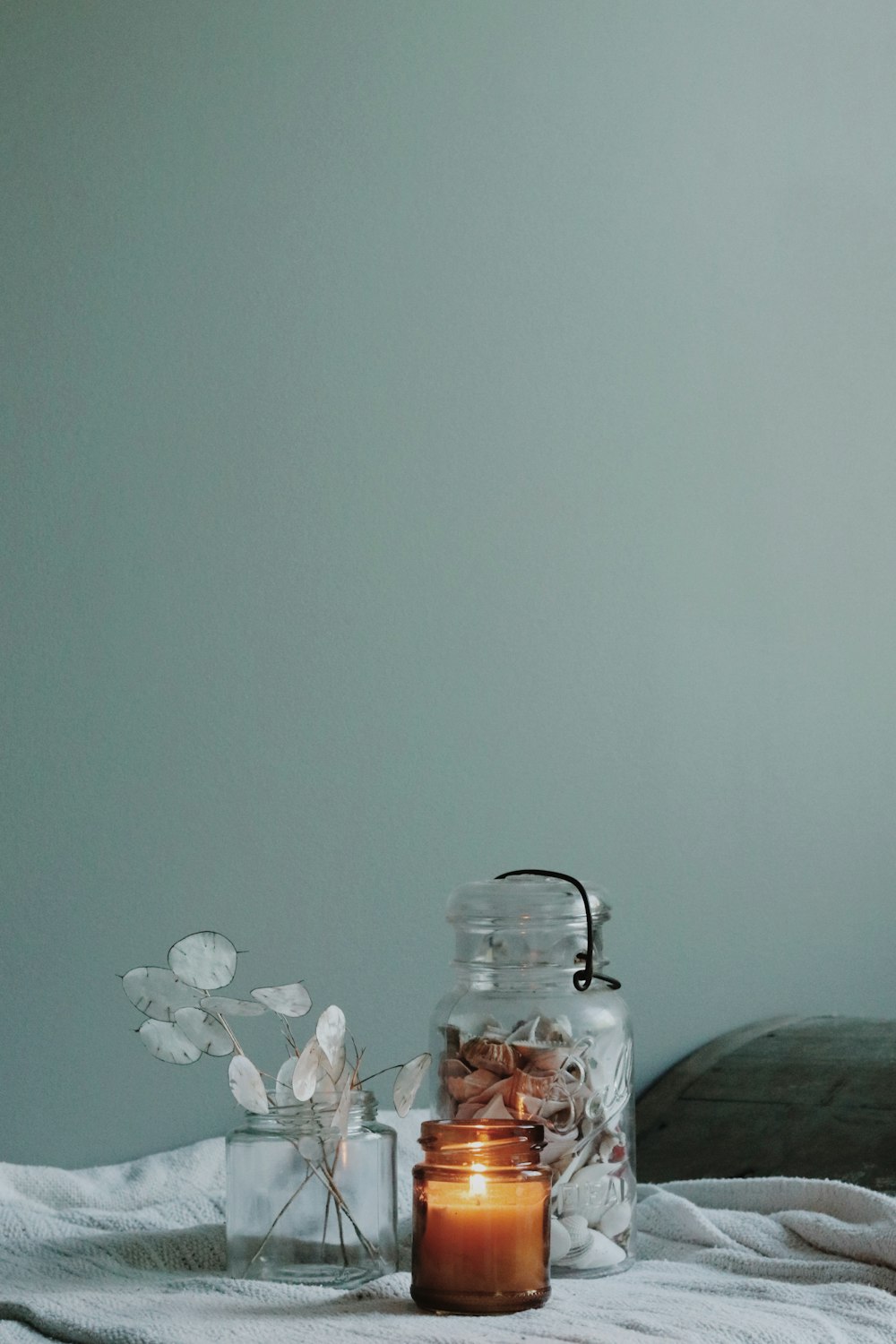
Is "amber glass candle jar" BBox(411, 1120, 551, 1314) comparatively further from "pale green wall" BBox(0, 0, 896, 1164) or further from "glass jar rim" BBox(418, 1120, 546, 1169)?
"pale green wall" BBox(0, 0, 896, 1164)

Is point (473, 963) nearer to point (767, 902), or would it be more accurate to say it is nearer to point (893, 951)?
point (767, 902)

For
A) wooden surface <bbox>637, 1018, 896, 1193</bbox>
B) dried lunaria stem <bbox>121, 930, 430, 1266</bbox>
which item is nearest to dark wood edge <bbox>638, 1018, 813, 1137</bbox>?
wooden surface <bbox>637, 1018, 896, 1193</bbox>

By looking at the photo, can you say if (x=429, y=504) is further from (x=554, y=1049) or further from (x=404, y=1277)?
(x=404, y=1277)

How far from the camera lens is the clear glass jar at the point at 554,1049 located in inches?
37.4

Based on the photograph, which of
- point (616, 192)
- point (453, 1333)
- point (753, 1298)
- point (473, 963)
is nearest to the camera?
point (453, 1333)

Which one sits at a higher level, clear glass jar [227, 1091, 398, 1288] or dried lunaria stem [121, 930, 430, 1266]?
dried lunaria stem [121, 930, 430, 1266]

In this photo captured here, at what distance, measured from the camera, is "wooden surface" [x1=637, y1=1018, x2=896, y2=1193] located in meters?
1.29

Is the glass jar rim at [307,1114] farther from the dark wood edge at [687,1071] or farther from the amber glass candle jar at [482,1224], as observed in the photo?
the dark wood edge at [687,1071]

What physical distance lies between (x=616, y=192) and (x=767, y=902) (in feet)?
2.75

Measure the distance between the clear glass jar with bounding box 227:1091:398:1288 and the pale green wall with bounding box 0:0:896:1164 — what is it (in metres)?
0.39

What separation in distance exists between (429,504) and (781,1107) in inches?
27.2

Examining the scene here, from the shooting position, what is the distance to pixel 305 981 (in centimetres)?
136

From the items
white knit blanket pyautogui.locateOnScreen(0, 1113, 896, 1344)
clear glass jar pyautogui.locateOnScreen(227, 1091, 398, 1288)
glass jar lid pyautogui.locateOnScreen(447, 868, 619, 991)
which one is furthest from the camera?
glass jar lid pyautogui.locateOnScreen(447, 868, 619, 991)

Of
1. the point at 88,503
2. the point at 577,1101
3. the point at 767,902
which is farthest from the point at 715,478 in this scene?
the point at 577,1101
